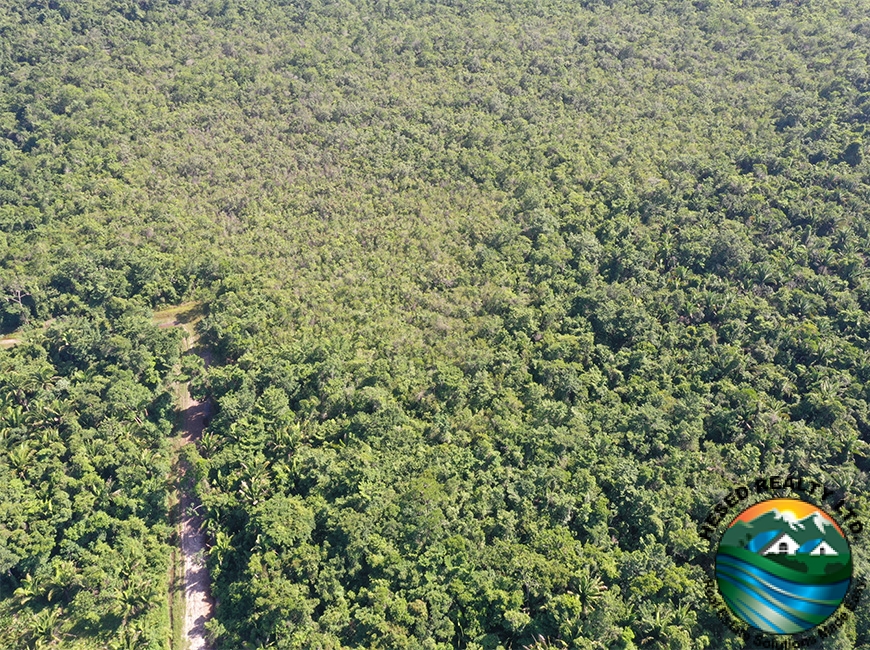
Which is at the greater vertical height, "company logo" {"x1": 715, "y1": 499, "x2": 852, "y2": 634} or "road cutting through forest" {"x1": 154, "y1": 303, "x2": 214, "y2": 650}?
"company logo" {"x1": 715, "y1": 499, "x2": 852, "y2": 634}

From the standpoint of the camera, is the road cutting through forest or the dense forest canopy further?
the road cutting through forest

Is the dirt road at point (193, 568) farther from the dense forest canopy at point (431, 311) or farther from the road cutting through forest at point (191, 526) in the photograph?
the dense forest canopy at point (431, 311)

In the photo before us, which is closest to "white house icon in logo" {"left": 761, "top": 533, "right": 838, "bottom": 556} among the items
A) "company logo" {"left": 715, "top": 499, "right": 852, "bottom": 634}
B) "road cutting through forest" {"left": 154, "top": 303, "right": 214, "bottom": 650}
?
"company logo" {"left": 715, "top": 499, "right": 852, "bottom": 634}

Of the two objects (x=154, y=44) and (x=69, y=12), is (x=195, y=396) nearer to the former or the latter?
(x=154, y=44)

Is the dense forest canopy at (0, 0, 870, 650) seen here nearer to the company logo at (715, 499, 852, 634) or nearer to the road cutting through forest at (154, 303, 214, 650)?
the road cutting through forest at (154, 303, 214, 650)

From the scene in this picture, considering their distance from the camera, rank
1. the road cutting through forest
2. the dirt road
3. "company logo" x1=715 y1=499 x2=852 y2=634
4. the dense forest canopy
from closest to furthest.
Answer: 1. "company logo" x1=715 y1=499 x2=852 y2=634
2. the dense forest canopy
3. the dirt road
4. the road cutting through forest

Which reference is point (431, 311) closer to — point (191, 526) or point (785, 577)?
point (191, 526)
